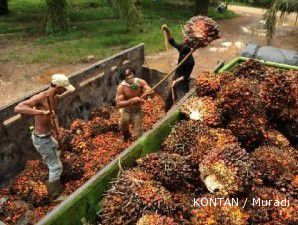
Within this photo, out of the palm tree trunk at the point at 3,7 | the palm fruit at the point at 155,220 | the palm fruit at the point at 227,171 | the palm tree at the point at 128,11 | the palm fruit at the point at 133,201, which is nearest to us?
the palm fruit at the point at 155,220

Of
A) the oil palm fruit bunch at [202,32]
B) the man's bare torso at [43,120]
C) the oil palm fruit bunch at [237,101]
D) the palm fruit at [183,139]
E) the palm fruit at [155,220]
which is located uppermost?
the oil palm fruit bunch at [202,32]

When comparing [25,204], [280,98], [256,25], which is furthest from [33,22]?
[280,98]

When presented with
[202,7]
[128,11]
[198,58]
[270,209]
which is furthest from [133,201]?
[202,7]

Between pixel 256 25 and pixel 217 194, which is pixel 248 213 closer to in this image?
pixel 217 194

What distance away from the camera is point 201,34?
706 cm

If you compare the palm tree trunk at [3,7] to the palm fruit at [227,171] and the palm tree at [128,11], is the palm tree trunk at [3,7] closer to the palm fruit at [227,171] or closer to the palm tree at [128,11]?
the palm tree at [128,11]

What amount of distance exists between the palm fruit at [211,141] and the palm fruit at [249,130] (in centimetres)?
14

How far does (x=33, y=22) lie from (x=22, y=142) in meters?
14.0

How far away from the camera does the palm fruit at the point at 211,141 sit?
4887 millimetres

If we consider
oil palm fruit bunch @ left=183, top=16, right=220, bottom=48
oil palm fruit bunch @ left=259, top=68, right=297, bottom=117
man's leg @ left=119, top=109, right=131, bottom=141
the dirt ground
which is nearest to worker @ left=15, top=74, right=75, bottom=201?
man's leg @ left=119, top=109, right=131, bottom=141

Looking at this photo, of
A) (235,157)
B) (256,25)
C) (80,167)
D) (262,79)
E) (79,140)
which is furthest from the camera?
(256,25)

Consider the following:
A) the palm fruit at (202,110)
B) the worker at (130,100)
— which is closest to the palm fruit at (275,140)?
the palm fruit at (202,110)

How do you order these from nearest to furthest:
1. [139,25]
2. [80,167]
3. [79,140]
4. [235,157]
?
[235,157] < [80,167] < [79,140] < [139,25]

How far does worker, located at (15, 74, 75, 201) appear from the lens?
6527 mm
